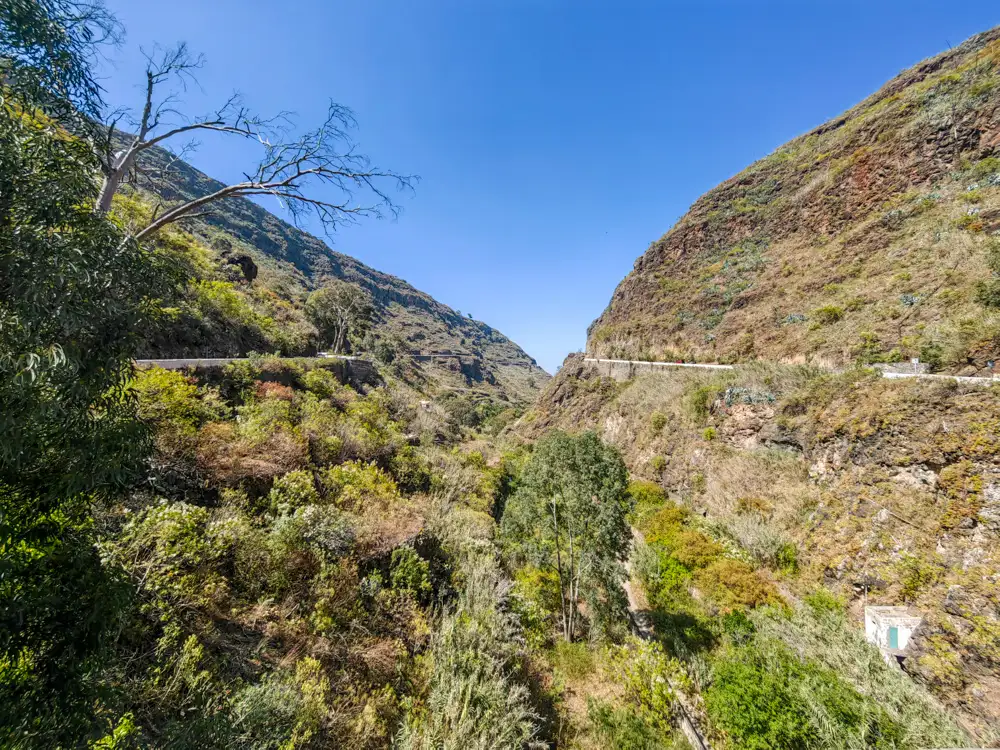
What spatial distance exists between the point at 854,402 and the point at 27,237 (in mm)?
16750

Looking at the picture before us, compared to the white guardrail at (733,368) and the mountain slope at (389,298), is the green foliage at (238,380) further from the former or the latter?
the mountain slope at (389,298)

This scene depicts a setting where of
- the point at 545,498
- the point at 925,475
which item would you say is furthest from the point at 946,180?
the point at 545,498

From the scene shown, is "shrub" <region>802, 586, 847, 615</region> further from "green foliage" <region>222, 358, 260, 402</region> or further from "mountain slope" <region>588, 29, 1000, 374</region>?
"green foliage" <region>222, 358, 260, 402</region>

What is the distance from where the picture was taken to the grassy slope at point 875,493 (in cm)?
613

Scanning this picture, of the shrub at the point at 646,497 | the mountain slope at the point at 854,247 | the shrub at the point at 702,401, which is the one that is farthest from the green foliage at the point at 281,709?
the shrub at the point at 702,401

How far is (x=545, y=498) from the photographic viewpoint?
33.9 feet

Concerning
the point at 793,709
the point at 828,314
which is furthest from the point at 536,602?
the point at 828,314

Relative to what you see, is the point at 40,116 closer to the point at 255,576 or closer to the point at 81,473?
the point at 81,473

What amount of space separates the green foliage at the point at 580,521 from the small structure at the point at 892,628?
4894mm

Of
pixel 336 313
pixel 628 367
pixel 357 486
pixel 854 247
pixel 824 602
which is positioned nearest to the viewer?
pixel 824 602

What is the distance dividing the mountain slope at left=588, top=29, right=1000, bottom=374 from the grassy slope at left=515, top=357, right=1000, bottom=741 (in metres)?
3.22

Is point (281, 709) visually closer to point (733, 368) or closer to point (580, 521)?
point (580, 521)

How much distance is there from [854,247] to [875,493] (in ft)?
71.2

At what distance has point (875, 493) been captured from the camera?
8906 mm
